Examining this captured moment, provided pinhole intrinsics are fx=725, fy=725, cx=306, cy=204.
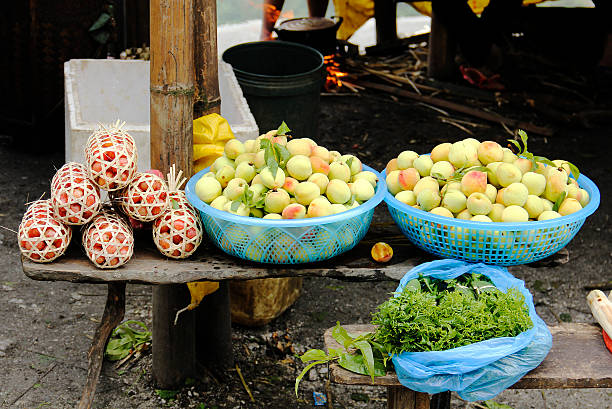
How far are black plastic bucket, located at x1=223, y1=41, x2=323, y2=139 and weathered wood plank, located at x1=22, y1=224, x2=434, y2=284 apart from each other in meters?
1.85

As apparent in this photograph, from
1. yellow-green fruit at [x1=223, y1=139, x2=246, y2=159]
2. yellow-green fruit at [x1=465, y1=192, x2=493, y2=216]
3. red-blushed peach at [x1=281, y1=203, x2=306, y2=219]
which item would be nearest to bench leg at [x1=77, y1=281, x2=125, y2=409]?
yellow-green fruit at [x1=223, y1=139, x2=246, y2=159]

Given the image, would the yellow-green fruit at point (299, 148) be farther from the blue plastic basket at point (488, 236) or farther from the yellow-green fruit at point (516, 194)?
the yellow-green fruit at point (516, 194)

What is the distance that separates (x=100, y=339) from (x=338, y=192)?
1.04 metres

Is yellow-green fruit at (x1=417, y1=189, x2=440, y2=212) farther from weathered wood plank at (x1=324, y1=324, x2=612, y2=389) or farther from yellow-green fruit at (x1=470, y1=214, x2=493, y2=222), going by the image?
weathered wood plank at (x1=324, y1=324, x2=612, y2=389)

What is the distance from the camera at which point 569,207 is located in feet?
7.67

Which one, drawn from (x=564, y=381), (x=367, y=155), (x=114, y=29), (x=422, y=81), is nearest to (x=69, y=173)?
(x=564, y=381)

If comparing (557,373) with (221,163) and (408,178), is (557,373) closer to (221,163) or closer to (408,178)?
(408,178)

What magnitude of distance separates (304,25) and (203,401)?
3.89 m

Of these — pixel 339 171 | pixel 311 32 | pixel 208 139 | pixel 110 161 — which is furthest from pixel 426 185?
pixel 311 32

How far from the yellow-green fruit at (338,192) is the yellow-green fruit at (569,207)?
69cm

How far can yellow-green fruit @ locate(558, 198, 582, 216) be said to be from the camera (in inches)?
92.0

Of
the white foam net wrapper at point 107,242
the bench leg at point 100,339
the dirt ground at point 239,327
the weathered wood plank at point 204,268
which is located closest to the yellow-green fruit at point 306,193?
the weathered wood plank at point 204,268

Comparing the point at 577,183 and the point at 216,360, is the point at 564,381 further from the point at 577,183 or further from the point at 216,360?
the point at 216,360

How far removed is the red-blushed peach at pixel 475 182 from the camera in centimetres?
232
